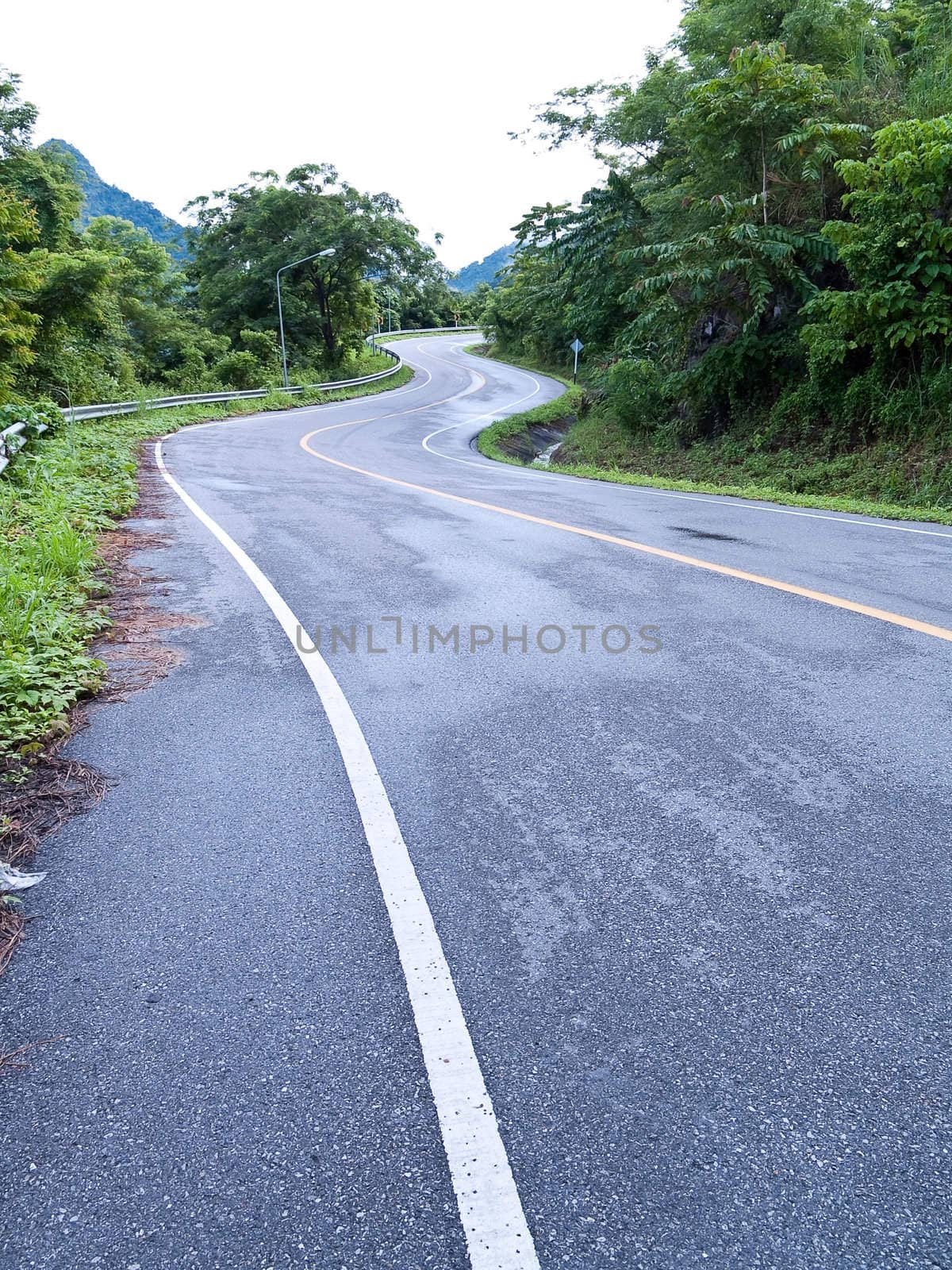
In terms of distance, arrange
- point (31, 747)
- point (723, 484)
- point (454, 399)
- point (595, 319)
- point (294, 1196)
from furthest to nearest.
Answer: point (454, 399) < point (595, 319) < point (723, 484) < point (31, 747) < point (294, 1196)

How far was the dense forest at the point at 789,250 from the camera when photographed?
536 inches

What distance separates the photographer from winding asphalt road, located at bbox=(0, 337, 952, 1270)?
166cm

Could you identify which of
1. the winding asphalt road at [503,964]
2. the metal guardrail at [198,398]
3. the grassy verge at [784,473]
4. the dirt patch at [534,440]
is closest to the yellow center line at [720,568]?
the winding asphalt road at [503,964]

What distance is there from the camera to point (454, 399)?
137 feet

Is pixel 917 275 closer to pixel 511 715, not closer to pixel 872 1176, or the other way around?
pixel 511 715

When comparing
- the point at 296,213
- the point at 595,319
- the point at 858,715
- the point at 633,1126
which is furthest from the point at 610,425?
the point at 296,213

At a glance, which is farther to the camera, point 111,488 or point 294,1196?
point 111,488

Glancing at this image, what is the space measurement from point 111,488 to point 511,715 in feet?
30.5

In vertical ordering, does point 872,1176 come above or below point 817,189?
below

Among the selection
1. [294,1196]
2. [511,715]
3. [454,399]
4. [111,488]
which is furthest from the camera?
[454,399]

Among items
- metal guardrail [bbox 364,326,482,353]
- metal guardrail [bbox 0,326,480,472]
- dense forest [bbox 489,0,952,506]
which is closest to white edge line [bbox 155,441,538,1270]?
metal guardrail [bbox 0,326,480,472]

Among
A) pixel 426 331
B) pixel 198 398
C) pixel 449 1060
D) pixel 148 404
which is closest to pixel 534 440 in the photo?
pixel 198 398

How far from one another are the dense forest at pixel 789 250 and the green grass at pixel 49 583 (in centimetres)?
1204

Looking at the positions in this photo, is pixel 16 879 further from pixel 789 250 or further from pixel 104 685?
pixel 789 250
